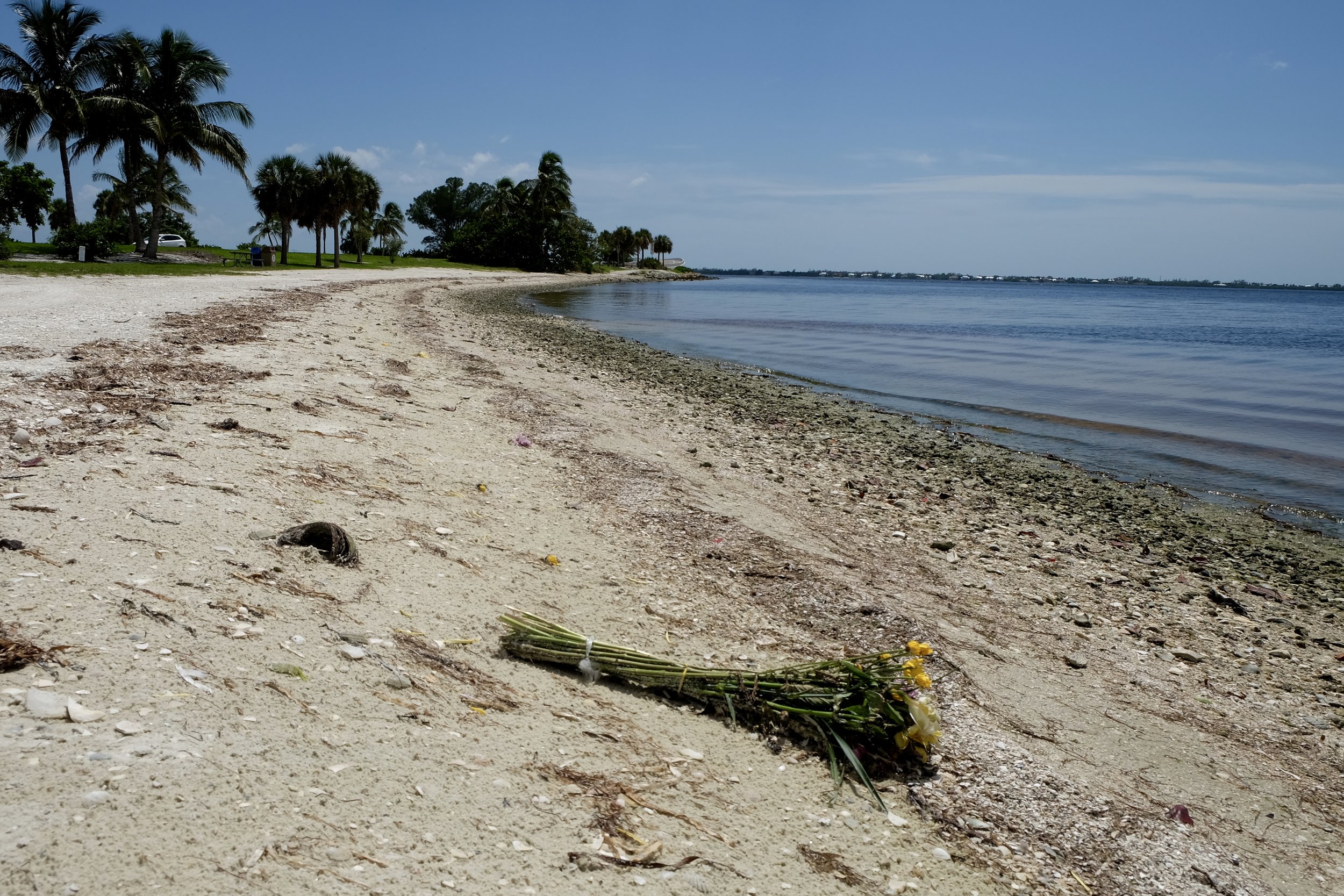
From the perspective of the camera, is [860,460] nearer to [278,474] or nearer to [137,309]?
[278,474]

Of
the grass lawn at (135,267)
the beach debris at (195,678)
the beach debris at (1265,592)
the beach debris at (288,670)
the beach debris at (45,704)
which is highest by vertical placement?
the grass lawn at (135,267)

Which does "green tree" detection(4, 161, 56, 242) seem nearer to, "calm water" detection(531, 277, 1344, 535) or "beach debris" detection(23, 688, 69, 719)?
"calm water" detection(531, 277, 1344, 535)

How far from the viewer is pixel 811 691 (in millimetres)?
4145

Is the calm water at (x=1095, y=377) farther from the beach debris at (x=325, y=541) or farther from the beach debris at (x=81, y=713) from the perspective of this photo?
the beach debris at (x=81, y=713)

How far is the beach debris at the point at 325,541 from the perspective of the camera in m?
4.91

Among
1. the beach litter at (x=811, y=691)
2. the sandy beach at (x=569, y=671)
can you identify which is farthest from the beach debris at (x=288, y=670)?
the beach litter at (x=811, y=691)

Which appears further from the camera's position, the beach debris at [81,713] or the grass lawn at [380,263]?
the grass lawn at [380,263]

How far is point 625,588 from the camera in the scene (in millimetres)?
5801

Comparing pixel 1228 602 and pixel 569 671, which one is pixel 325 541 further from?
pixel 1228 602

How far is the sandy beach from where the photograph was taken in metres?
2.86

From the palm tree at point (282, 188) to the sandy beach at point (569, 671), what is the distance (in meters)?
52.0

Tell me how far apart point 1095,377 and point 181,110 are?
153 feet

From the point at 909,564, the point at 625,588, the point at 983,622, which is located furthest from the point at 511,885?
the point at 909,564

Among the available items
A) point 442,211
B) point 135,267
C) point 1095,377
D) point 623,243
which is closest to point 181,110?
point 135,267
